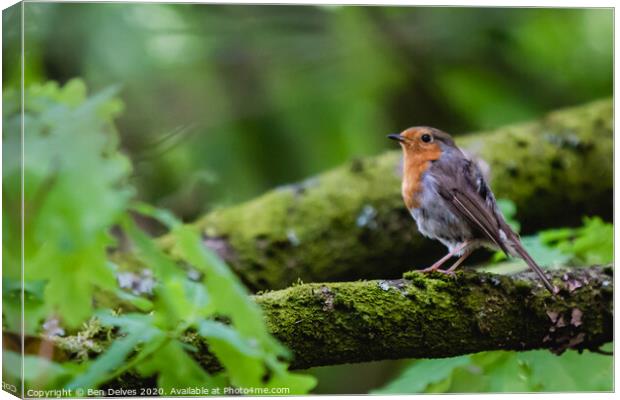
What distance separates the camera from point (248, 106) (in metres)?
4.99

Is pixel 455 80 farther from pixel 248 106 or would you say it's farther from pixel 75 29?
pixel 75 29

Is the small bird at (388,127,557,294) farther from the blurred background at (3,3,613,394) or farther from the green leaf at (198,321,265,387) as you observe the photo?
the green leaf at (198,321,265,387)

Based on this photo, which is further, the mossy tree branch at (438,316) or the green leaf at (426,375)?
the green leaf at (426,375)

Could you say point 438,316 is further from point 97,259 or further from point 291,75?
point 291,75

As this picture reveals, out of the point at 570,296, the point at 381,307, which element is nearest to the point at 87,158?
the point at 381,307

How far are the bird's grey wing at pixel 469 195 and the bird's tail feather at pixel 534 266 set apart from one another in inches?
2.2

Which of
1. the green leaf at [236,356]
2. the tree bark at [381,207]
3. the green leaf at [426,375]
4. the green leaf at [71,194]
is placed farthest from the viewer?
the tree bark at [381,207]

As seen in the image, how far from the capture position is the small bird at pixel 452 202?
3.55 m

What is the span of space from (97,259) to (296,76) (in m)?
3.73

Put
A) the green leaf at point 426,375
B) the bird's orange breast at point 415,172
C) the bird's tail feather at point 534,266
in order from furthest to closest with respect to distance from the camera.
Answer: the bird's orange breast at point 415,172
the green leaf at point 426,375
the bird's tail feather at point 534,266

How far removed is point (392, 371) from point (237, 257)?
5.91 feet

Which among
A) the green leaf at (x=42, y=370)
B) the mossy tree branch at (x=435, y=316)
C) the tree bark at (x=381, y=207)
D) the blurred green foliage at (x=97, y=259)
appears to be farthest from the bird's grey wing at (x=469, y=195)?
the green leaf at (x=42, y=370)

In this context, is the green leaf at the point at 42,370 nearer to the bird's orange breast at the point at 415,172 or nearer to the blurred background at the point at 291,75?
the blurred background at the point at 291,75

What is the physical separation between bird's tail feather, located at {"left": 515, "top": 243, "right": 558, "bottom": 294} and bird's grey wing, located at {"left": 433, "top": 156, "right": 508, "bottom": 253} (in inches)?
2.2
